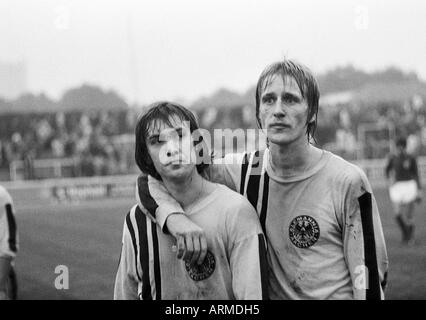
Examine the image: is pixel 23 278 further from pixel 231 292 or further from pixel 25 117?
pixel 25 117

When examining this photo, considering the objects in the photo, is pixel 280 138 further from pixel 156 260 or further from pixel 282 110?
pixel 156 260

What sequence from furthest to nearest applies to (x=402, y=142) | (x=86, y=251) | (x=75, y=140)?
(x=75, y=140) < (x=86, y=251) < (x=402, y=142)

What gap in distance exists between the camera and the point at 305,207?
61.7 inches

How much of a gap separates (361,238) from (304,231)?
5.3 inches

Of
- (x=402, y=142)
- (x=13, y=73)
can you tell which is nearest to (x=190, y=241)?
(x=402, y=142)

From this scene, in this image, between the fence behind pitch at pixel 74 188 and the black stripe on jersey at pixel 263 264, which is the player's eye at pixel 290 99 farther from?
the fence behind pitch at pixel 74 188

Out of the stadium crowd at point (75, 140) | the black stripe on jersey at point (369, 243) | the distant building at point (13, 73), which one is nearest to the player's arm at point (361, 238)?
the black stripe on jersey at point (369, 243)

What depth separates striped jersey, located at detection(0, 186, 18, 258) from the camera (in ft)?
7.50

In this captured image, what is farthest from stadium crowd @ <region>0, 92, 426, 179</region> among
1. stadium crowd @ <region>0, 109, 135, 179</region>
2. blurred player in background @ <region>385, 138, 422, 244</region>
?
blurred player in background @ <region>385, 138, 422, 244</region>

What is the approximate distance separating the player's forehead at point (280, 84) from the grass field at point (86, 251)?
1320mm

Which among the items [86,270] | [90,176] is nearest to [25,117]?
[90,176]

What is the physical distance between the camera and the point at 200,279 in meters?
1.52
